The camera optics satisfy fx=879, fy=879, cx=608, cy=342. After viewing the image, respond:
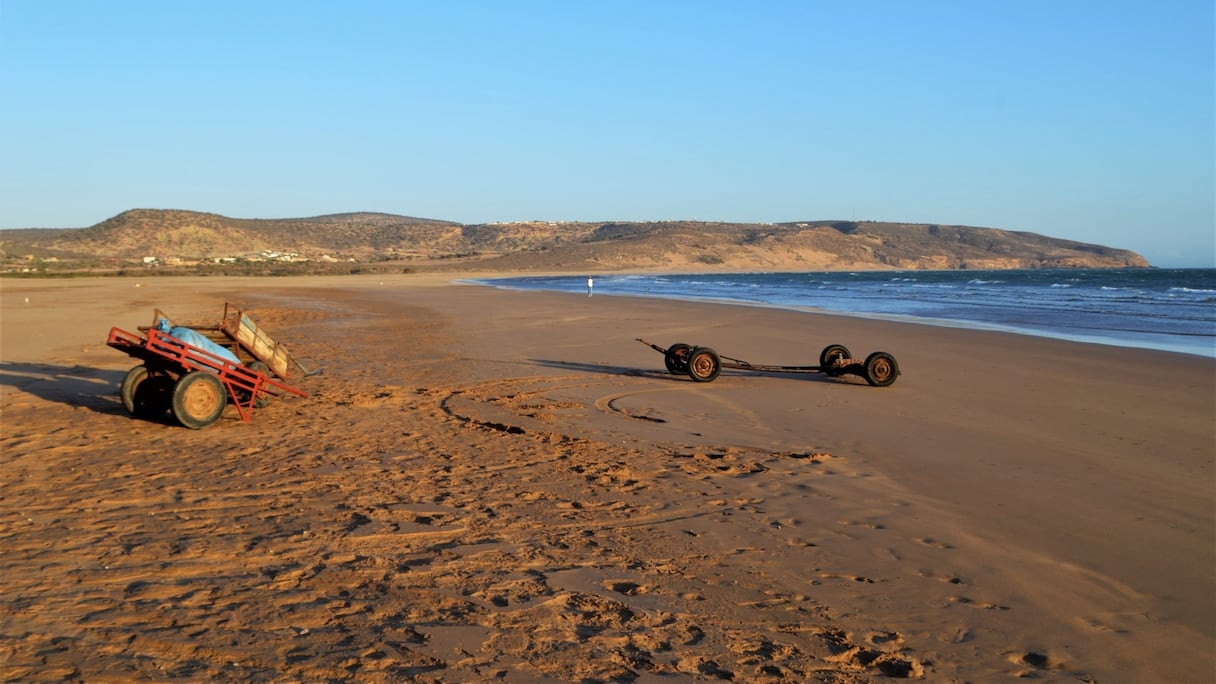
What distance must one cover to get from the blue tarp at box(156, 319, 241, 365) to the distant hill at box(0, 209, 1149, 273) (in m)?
76.8

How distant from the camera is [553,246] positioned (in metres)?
130

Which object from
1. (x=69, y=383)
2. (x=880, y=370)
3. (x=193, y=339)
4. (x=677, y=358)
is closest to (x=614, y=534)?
(x=193, y=339)

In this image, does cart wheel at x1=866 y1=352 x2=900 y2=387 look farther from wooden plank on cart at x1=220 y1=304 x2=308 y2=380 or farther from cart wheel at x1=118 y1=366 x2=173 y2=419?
cart wheel at x1=118 y1=366 x2=173 y2=419

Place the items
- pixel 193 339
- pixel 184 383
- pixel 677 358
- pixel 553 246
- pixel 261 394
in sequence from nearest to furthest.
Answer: pixel 184 383 < pixel 193 339 < pixel 261 394 < pixel 677 358 < pixel 553 246

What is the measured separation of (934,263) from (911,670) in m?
144

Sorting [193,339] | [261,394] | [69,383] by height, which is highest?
[193,339]

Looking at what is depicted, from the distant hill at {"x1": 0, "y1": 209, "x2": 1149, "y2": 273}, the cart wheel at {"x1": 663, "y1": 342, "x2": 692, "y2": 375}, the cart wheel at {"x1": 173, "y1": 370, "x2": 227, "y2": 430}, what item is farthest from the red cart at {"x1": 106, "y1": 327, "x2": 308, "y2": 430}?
the distant hill at {"x1": 0, "y1": 209, "x2": 1149, "y2": 273}

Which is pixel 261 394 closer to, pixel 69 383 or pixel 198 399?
pixel 198 399

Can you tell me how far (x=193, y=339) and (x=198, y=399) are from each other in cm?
84

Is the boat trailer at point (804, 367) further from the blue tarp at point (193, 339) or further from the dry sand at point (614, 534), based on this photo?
the blue tarp at point (193, 339)

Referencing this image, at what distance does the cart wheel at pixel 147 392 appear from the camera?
31.8ft

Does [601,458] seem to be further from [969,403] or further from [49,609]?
[969,403]

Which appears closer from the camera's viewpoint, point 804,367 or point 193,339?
point 193,339

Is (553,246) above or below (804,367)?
above
